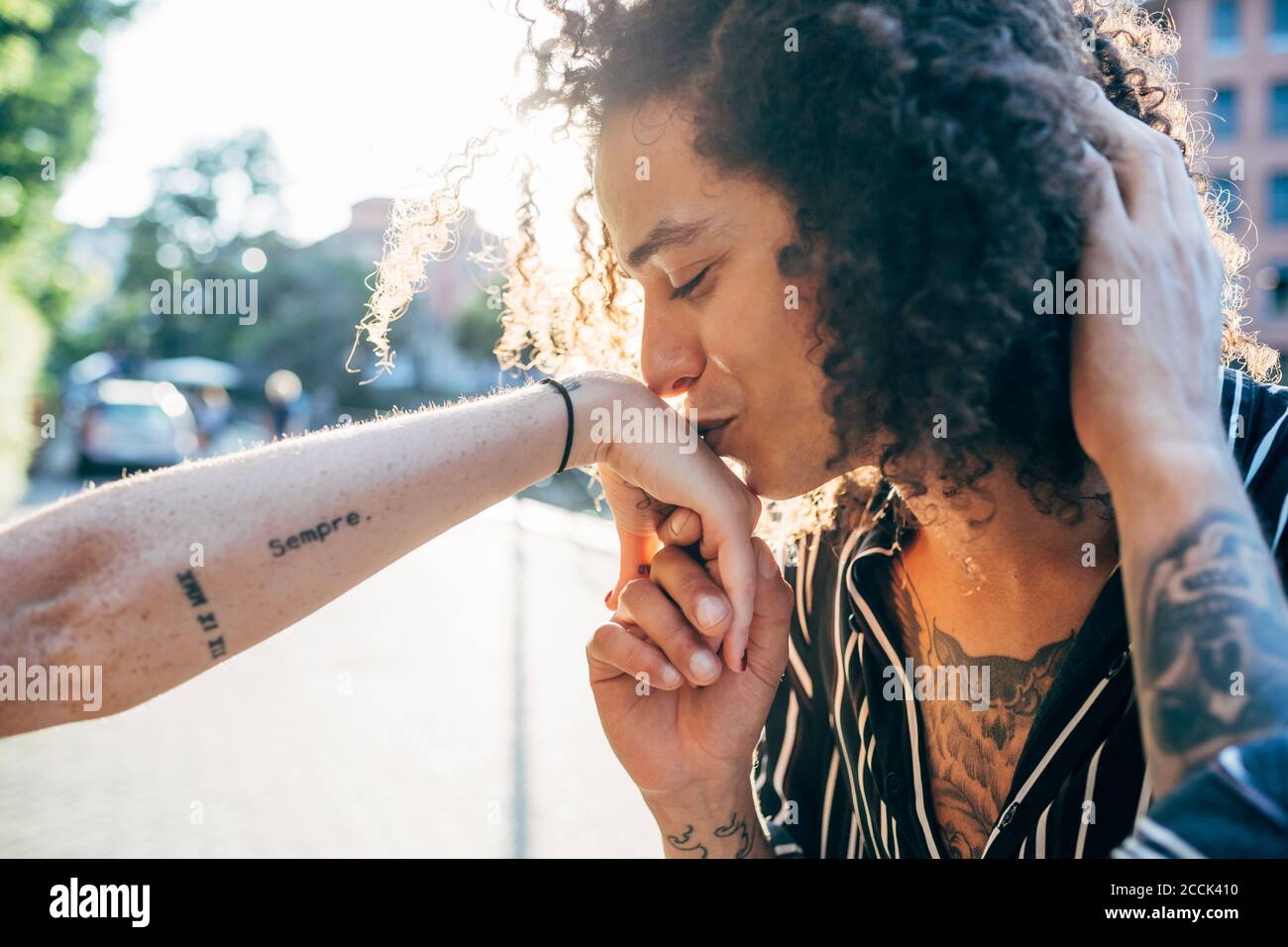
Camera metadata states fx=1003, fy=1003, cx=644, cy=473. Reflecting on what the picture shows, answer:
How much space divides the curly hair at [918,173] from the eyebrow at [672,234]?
16 cm

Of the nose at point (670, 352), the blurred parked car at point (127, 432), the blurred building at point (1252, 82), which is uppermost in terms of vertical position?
the blurred building at point (1252, 82)

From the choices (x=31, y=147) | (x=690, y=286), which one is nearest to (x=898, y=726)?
(x=690, y=286)

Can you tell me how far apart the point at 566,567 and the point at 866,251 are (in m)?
10.6

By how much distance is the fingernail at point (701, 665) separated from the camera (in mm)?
2123

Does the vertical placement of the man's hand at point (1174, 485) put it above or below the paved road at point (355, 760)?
above

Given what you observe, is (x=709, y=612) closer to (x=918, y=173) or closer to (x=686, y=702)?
(x=686, y=702)

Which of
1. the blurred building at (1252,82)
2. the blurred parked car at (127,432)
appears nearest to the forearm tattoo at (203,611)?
the blurred parked car at (127,432)

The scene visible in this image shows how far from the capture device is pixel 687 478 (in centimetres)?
218

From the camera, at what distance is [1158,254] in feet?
5.74

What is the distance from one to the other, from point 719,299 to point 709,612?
2.21ft

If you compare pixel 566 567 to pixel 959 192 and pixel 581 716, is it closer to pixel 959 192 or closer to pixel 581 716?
pixel 581 716

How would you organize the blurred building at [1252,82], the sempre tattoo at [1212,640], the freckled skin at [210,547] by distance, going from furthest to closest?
the blurred building at [1252,82]
the freckled skin at [210,547]
the sempre tattoo at [1212,640]

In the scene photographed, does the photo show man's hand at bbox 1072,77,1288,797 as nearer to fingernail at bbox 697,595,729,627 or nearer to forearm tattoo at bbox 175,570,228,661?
fingernail at bbox 697,595,729,627

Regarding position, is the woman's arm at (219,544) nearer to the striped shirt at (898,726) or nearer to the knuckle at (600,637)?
the knuckle at (600,637)
